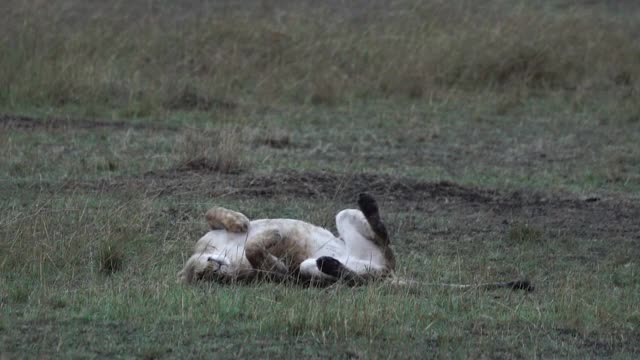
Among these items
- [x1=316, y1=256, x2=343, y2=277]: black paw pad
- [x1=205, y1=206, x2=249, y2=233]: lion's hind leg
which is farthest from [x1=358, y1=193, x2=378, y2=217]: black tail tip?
[x1=205, y1=206, x2=249, y2=233]: lion's hind leg

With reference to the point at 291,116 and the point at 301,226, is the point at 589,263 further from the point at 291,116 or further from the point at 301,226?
the point at 291,116

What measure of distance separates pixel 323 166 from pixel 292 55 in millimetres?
4915

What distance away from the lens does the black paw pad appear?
271 inches

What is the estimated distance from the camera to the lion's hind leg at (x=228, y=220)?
7258 mm

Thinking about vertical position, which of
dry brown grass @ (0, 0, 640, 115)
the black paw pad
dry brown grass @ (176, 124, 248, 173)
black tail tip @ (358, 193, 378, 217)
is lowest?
dry brown grass @ (0, 0, 640, 115)

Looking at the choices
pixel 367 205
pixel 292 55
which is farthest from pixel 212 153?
pixel 292 55

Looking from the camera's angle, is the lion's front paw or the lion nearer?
the lion

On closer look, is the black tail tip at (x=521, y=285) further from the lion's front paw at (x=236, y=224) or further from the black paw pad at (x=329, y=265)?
the lion's front paw at (x=236, y=224)

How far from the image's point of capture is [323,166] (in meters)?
11.2

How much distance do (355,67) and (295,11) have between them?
2.46m

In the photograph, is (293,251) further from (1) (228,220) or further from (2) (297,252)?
(1) (228,220)

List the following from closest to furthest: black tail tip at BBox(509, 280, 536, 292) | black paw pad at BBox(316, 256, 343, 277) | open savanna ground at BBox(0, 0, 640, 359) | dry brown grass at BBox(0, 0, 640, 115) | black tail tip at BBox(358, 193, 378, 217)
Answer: open savanna ground at BBox(0, 0, 640, 359), black paw pad at BBox(316, 256, 343, 277), black tail tip at BBox(509, 280, 536, 292), black tail tip at BBox(358, 193, 378, 217), dry brown grass at BBox(0, 0, 640, 115)

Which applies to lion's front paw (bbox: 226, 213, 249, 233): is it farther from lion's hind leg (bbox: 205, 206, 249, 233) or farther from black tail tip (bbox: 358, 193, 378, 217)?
black tail tip (bbox: 358, 193, 378, 217)

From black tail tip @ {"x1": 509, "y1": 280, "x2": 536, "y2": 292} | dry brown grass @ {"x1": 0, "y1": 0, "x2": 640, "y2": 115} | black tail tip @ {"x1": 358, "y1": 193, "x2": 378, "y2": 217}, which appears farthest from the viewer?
dry brown grass @ {"x1": 0, "y1": 0, "x2": 640, "y2": 115}
